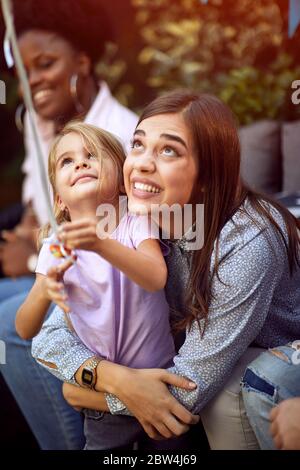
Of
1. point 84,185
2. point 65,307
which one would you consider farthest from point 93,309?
point 84,185

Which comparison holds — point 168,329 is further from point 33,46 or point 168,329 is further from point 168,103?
point 33,46

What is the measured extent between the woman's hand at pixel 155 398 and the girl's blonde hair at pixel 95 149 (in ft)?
1.29

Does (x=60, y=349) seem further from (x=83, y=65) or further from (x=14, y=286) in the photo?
(x=83, y=65)

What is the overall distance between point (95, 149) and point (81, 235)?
330 millimetres

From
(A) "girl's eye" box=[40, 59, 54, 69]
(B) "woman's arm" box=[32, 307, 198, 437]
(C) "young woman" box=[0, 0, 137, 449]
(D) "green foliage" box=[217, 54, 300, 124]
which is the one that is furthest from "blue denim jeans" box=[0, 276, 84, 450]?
(D) "green foliage" box=[217, 54, 300, 124]

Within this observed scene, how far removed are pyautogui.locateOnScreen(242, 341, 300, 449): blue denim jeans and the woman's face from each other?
1.37 metres

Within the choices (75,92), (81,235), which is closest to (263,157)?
(75,92)

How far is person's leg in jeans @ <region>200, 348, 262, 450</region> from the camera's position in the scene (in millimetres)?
1566

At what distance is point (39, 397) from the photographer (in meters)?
2.13

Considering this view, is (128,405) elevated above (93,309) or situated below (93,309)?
below

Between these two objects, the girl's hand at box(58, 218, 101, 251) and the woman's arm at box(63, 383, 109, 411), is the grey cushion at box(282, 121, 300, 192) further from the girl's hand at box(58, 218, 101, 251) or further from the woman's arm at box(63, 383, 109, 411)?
the girl's hand at box(58, 218, 101, 251)

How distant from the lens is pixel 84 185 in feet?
4.94

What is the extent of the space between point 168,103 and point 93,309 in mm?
482

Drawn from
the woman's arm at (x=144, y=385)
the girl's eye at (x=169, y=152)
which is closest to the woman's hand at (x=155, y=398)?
the woman's arm at (x=144, y=385)
